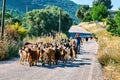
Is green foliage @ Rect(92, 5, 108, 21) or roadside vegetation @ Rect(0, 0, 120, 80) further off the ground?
green foliage @ Rect(92, 5, 108, 21)

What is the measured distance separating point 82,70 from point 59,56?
3.39m

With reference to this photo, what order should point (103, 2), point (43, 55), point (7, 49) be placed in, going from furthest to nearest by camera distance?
1. point (103, 2)
2. point (7, 49)
3. point (43, 55)

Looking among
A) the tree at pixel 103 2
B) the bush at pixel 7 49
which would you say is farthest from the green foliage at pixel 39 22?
the tree at pixel 103 2

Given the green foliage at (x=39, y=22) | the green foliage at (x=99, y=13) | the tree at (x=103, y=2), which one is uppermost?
the tree at (x=103, y=2)

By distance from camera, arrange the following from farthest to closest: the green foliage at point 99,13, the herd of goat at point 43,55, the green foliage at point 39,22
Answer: the green foliage at point 99,13, the green foliage at point 39,22, the herd of goat at point 43,55

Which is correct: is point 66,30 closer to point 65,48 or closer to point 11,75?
point 65,48

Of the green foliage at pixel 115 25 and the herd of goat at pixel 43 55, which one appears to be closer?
the herd of goat at pixel 43 55

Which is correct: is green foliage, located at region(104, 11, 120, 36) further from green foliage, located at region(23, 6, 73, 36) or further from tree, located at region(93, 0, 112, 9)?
tree, located at region(93, 0, 112, 9)

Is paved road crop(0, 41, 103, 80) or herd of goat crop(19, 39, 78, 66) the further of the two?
herd of goat crop(19, 39, 78, 66)

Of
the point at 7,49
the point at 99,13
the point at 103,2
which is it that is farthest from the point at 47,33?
the point at 103,2

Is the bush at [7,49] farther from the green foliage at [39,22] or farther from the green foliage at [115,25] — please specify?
the green foliage at [115,25]

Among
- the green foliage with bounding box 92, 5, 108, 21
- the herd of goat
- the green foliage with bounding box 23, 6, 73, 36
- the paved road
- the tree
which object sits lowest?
the paved road

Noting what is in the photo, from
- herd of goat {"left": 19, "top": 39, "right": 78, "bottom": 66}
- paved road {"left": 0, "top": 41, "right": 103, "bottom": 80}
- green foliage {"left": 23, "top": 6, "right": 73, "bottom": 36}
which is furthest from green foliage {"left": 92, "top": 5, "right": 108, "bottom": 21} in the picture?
paved road {"left": 0, "top": 41, "right": 103, "bottom": 80}

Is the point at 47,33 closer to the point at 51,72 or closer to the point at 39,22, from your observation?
the point at 39,22
